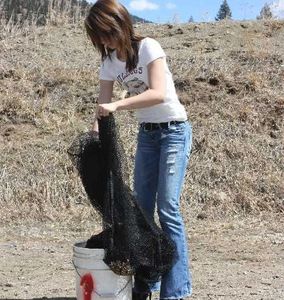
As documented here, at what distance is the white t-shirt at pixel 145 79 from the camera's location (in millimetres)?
3955

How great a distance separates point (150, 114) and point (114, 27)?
1.98 feet

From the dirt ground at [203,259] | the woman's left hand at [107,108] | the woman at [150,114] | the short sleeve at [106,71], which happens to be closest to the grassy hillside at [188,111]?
the dirt ground at [203,259]

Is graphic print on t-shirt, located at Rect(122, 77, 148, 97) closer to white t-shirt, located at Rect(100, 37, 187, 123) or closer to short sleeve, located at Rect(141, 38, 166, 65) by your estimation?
white t-shirt, located at Rect(100, 37, 187, 123)

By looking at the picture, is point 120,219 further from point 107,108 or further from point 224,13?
point 224,13

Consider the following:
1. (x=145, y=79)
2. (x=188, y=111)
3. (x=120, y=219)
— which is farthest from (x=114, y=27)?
(x=188, y=111)

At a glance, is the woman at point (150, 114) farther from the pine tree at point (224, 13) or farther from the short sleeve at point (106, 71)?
the pine tree at point (224, 13)

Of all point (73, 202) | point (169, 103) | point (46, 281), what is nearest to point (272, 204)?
point (73, 202)

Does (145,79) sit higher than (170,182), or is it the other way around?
(145,79)

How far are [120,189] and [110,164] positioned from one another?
17 centimetres

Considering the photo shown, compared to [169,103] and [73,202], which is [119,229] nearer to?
[169,103]

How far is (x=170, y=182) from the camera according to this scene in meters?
4.09

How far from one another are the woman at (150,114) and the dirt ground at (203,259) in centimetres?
74

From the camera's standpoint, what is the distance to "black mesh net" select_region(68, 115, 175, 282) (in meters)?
4.03

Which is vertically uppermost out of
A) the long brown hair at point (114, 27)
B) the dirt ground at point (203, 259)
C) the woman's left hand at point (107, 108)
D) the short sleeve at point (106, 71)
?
the long brown hair at point (114, 27)
